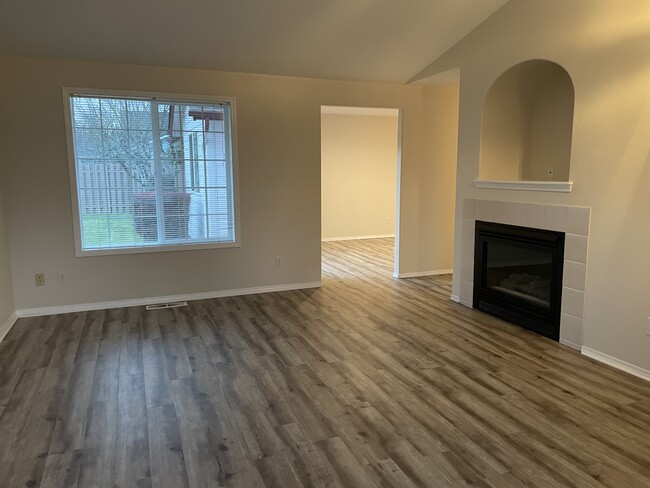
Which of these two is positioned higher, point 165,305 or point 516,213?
point 516,213

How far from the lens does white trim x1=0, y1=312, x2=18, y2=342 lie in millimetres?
3850

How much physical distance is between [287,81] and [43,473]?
418 centimetres

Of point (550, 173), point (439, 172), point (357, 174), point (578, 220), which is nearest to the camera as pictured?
point (578, 220)

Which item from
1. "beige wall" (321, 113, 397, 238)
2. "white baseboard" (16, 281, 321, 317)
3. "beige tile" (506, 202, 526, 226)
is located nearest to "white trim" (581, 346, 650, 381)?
"beige tile" (506, 202, 526, 226)

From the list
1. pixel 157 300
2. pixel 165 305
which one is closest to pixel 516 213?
pixel 165 305

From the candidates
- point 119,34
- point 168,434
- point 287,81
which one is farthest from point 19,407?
point 287,81

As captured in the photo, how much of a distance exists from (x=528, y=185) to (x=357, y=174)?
5.58 meters

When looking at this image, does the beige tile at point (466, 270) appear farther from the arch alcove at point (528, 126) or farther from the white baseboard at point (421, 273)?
the white baseboard at point (421, 273)

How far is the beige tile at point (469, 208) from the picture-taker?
4539mm

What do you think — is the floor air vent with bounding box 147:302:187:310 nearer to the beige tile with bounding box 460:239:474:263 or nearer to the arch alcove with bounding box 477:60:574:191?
the beige tile with bounding box 460:239:474:263

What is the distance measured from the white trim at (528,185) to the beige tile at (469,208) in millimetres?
175

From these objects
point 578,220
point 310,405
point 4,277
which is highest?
point 578,220

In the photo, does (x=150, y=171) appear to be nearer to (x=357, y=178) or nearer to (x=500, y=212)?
(x=500, y=212)

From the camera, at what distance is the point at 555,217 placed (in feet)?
12.0
